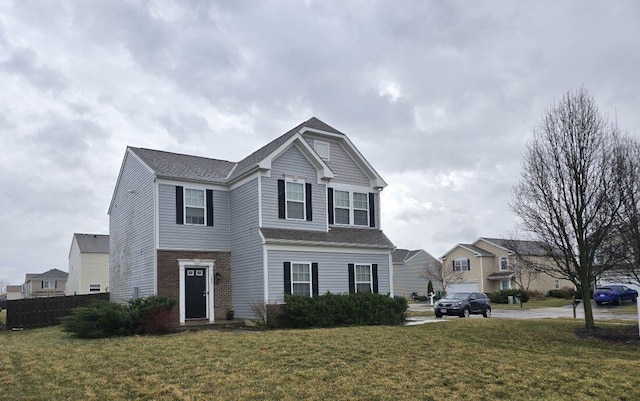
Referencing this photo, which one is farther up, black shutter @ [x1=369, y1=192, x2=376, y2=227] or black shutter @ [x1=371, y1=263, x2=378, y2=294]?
black shutter @ [x1=369, y1=192, x2=376, y2=227]

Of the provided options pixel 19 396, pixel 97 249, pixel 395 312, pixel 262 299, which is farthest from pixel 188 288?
pixel 97 249

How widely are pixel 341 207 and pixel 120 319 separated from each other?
37.4 feet

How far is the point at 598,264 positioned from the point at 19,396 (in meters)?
17.9

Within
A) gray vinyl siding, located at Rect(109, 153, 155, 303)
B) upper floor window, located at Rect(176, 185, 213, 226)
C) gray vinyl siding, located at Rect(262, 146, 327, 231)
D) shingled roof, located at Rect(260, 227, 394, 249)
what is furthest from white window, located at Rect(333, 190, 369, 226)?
gray vinyl siding, located at Rect(109, 153, 155, 303)

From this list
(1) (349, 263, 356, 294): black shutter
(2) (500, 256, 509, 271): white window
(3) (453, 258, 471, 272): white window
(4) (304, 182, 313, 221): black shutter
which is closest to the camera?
(4) (304, 182, 313, 221): black shutter

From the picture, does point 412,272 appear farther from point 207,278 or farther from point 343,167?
point 207,278

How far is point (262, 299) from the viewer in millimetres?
20172

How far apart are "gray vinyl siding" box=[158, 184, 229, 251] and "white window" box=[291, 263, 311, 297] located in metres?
3.27

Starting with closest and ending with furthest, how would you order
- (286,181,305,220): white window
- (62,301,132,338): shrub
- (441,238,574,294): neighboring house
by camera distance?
1. (62,301,132,338): shrub
2. (286,181,305,220): white window
3. (441,238,574,294): neighboring house

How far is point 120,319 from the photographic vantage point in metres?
16.2

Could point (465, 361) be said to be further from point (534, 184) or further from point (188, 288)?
point (188, 288)

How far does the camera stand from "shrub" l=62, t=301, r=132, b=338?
1595 centimetres

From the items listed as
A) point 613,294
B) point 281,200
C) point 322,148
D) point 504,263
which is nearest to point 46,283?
point 504,263

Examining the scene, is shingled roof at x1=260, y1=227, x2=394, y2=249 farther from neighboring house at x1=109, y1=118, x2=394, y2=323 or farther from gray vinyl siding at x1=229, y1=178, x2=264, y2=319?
gray vinyl siding at x1=229, y1=178, x2=264, y2=319
